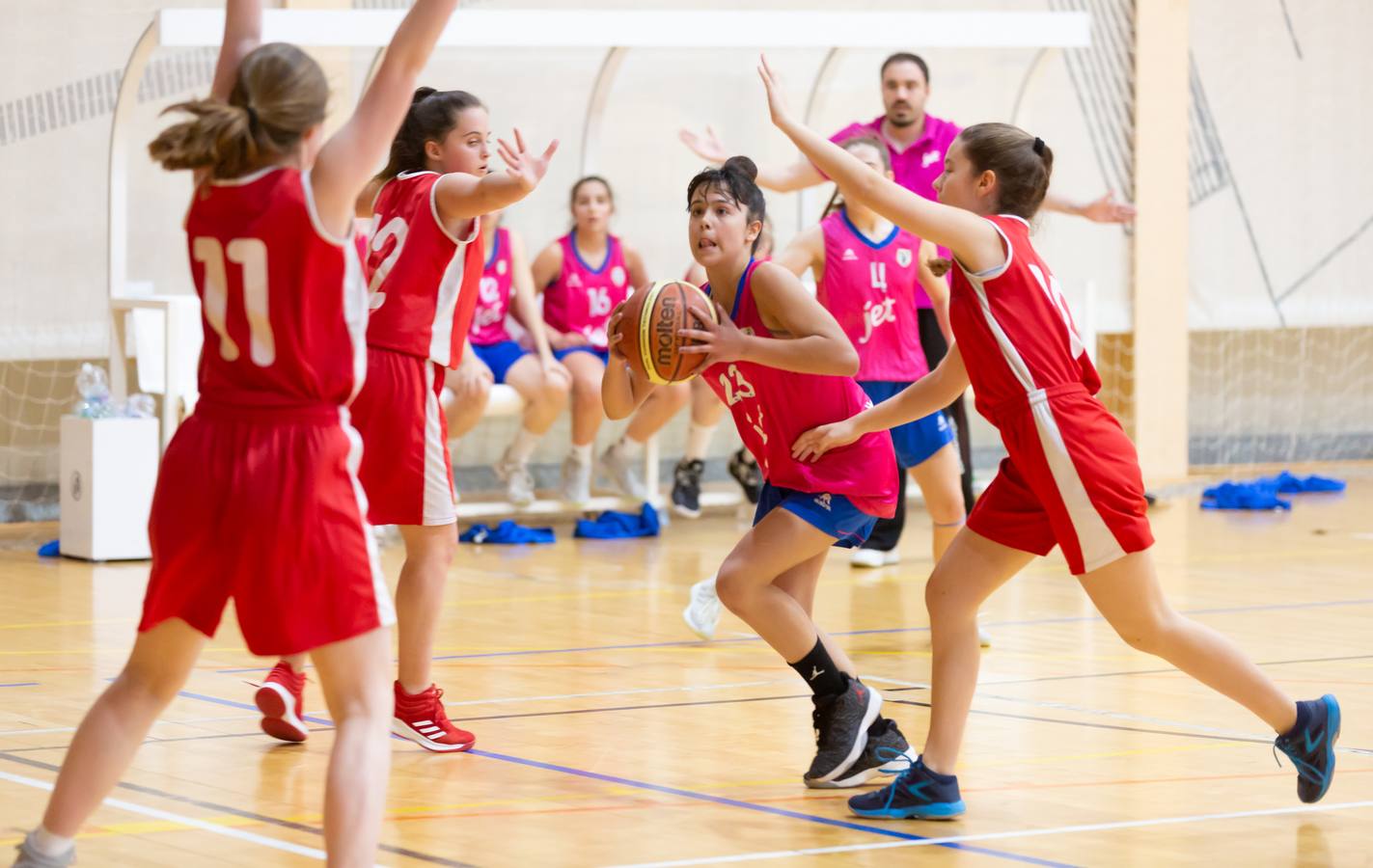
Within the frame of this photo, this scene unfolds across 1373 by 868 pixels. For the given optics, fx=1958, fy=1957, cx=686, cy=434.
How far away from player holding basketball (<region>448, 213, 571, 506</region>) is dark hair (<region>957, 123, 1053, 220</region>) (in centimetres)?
550

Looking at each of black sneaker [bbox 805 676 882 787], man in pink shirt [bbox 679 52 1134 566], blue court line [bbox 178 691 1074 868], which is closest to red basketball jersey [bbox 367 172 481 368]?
blue court line [bbox 178 691 1074 868]

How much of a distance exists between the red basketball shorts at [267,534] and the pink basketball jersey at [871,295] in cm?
402

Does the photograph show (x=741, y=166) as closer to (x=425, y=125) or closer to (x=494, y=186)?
(x=494, y=186)

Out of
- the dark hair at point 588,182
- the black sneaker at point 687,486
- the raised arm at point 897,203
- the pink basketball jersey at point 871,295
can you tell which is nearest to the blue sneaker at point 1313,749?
the raised arm at point 897,203

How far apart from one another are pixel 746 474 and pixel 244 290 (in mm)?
7062

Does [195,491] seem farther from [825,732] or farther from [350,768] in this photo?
[825,732]

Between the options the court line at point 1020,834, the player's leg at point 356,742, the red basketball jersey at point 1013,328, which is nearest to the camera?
the player's leg at point 356,742

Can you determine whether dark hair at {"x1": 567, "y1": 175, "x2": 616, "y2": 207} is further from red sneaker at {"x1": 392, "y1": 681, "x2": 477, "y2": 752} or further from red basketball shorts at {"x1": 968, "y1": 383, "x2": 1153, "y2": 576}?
red basketball shorts at {"x1": 968, "y1": 383, "x2": 1153, "y2": 576}

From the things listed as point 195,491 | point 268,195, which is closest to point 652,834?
point 195,491

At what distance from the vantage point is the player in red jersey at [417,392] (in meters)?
4.72

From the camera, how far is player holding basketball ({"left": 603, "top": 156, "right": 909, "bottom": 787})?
442cm

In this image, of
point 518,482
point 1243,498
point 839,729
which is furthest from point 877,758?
point 1243,498

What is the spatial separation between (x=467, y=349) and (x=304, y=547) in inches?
252

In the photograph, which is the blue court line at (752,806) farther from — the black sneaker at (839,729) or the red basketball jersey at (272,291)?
the red basketball jersey at (272,291)
